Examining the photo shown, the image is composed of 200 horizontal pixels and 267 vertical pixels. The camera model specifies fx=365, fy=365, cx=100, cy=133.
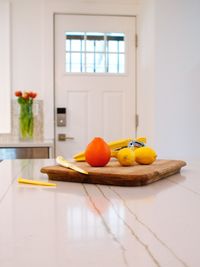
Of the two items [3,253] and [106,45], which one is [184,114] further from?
[3,253]

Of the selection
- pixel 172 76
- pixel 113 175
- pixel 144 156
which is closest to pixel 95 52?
pixel 172 76

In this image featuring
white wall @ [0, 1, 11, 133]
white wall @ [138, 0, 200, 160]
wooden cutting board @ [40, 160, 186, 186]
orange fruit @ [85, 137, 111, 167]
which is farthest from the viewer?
white wall @ [0, 1, 11, 133]

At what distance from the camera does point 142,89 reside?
3529 millimetres

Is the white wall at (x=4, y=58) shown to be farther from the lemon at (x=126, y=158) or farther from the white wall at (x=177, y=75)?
the lemon at (x=126, y=158)

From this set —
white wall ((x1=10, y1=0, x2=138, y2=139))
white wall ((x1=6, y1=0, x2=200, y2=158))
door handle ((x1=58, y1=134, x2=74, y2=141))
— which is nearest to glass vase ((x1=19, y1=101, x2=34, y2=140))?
white wall ((x1=10, y1=0, x2=138, y2=139))

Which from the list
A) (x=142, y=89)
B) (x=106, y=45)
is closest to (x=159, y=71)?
(x=142, y=89)

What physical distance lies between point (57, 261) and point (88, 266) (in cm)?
4

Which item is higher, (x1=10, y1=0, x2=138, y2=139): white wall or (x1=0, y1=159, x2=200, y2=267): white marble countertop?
(x1=10, y1=0, x2=138, y2=139): white wall

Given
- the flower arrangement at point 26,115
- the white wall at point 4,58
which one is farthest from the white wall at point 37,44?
the flower arrangement at point 26,115

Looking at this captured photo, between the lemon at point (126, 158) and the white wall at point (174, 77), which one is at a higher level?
the white wall at point (174, 77)

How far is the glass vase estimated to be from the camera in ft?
11.0

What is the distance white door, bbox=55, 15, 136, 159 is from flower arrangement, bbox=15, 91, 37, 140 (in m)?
0.29

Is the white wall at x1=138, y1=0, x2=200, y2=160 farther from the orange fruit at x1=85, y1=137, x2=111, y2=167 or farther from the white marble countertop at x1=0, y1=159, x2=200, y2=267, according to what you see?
the white marble countertop at x1=0, y1=159, x2=200, y2=267

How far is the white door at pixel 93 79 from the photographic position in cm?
357
